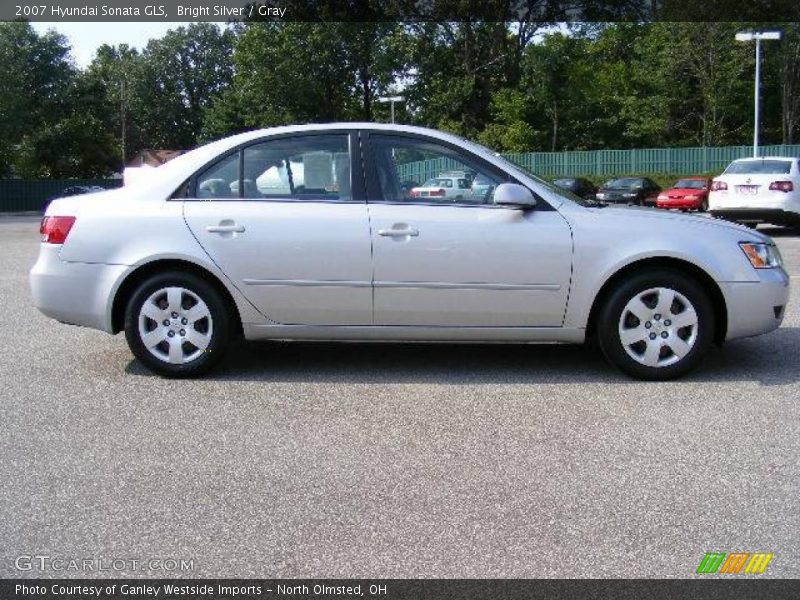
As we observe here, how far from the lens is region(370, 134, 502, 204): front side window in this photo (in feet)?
19.8

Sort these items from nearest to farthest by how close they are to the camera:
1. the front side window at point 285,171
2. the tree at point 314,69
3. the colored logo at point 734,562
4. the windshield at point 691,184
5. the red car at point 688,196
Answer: the colored logo at point 734,562 → the front side window at point 285,171 → the red car at point 688,196 → the windshield at point 691,184 → the tree at point 314,69

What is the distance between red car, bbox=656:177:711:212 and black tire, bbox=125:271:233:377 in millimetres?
28624

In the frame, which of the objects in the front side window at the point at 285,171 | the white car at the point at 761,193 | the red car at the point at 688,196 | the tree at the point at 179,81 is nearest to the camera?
the front side window at the point at 285,171

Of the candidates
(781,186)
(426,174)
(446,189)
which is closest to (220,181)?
(426,174)

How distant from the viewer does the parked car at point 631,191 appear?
35656 millimetres

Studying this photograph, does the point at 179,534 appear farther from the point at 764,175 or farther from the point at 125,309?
the point at 764,175

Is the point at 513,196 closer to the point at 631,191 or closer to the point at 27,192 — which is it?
the point at 631,191

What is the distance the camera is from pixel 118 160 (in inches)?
2704

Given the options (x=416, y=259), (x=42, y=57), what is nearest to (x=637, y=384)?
(x=416, y=259)

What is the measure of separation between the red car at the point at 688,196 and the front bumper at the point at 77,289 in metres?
28.8

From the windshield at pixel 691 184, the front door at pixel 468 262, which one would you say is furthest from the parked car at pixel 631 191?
the front door at pixel 468 262

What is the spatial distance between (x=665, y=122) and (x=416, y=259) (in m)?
46.6

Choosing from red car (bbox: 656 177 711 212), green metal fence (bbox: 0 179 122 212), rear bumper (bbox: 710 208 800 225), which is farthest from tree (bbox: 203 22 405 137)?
rear bumper (bbox: 710 208 800 225)

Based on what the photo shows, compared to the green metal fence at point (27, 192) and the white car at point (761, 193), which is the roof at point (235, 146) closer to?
the white car at point (761, 193)
